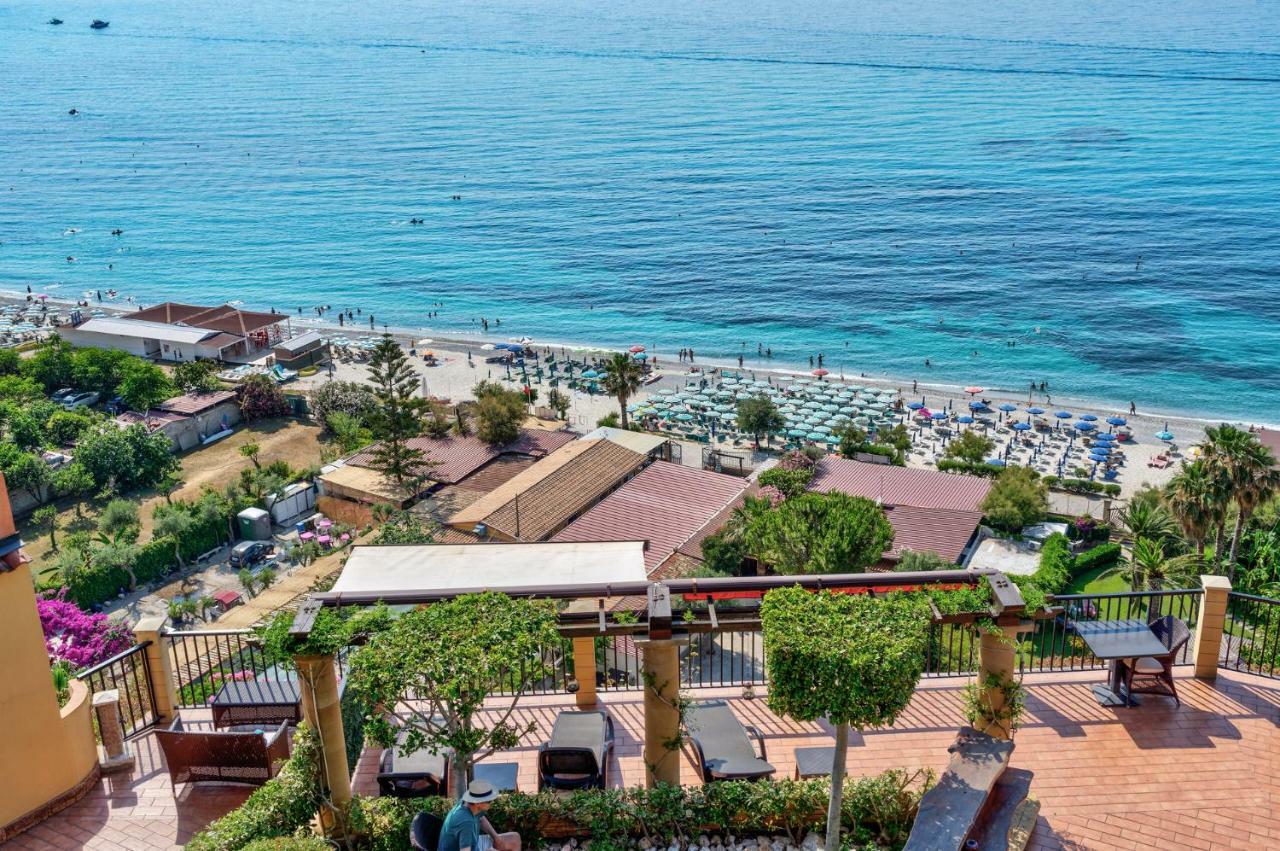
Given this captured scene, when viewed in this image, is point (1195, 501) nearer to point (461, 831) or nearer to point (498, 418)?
point (498, 418)

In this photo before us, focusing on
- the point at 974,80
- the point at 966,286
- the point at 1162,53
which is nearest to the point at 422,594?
the point at 966,286

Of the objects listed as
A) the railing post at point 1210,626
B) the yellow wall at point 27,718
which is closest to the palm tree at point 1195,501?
the railing post at point 1210,626

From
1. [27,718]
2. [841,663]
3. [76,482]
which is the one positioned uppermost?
[841,663]

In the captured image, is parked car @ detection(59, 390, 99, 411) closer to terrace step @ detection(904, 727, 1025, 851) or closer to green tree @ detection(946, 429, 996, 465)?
green tree @ detection(946, 429, 996, 465)

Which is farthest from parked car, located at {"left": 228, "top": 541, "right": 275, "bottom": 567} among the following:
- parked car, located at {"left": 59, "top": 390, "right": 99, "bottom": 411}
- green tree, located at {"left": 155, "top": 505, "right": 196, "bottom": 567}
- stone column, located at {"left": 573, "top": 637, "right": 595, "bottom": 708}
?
stone column, located at {"left": 573, "top": 637, "right": 595, "bottom": 708}

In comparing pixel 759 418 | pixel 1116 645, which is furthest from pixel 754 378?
pixel 1116 645

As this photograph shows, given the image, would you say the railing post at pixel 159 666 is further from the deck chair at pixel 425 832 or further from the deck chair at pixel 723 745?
the deck chair at pixel 723 745
